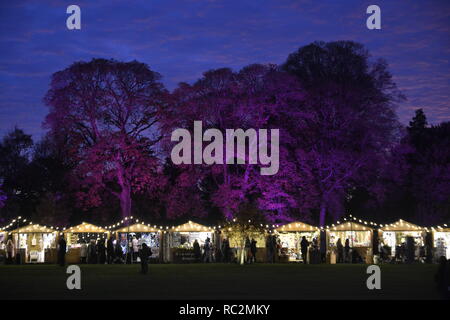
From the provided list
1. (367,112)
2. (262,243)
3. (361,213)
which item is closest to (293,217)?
(262,243)

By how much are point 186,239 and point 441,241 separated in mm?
16682

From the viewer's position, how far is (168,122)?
168ft

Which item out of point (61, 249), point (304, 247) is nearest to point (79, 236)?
point (61, 249)

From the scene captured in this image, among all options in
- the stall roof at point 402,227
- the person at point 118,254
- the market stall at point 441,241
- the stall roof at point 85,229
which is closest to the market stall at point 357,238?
the stall roof at point 402,227

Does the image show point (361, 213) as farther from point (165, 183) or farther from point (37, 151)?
point (37, 151)

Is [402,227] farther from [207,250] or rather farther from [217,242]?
[207,250]

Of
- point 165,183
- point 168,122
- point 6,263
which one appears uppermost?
A: point 168,122

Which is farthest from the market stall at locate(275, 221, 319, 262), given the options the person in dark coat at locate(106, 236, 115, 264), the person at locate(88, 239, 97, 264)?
the person at locate(88, 239, 97, 264)

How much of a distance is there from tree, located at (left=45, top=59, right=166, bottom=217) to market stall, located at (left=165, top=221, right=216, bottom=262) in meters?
5.13

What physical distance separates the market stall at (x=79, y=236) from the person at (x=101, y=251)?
2025 millimetres

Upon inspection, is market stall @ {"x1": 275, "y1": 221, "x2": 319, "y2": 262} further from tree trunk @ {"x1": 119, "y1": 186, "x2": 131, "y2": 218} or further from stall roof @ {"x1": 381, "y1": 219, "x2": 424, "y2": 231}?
tree trunk @ {"x1": 119, "y1": 186, "x2": 131, "y2": 218}

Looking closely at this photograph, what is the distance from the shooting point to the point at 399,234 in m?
46.8

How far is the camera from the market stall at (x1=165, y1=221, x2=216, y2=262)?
47312 millimetres

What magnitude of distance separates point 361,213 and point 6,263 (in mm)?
36044
